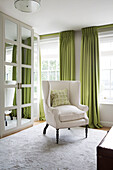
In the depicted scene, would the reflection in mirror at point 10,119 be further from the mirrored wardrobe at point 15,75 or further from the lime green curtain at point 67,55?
the lime green curtain at point 67,55

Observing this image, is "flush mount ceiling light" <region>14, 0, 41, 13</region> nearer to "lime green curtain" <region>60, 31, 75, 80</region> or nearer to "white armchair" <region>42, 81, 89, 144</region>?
"white armchair" <region>42, 81, 89, 144</region>

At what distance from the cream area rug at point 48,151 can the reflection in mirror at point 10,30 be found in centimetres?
207

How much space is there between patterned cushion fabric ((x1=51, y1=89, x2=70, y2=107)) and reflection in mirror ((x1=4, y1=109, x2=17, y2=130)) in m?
0.92

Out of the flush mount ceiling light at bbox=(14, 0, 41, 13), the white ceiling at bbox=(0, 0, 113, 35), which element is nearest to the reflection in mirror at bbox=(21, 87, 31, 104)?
the white ceiling at bbox=(0, 0, 113, 35)

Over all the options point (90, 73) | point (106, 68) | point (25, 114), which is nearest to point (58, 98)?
point (25, 114)

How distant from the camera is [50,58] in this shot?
4926 mm

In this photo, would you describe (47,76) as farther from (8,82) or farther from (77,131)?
(77,131)

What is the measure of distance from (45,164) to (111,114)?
2433 mm

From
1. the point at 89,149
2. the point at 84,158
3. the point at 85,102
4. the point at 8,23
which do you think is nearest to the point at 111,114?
the point at 85,102

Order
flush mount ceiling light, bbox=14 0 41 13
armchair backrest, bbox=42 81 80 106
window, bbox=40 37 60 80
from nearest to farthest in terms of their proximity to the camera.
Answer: flush mount ceiling light, bbox=14 0 41 13 < armchair backrest, bbox=42 81 80 106 < window, bbox=40 37 60 80

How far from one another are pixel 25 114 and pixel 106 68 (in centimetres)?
239

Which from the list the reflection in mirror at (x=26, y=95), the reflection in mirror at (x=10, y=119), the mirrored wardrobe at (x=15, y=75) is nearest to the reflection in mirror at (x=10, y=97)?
the mirrored wardrobe at (x=15, y=75)

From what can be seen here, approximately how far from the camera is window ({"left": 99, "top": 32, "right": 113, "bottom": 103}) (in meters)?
4.11

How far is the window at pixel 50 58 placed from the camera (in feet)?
15.7
